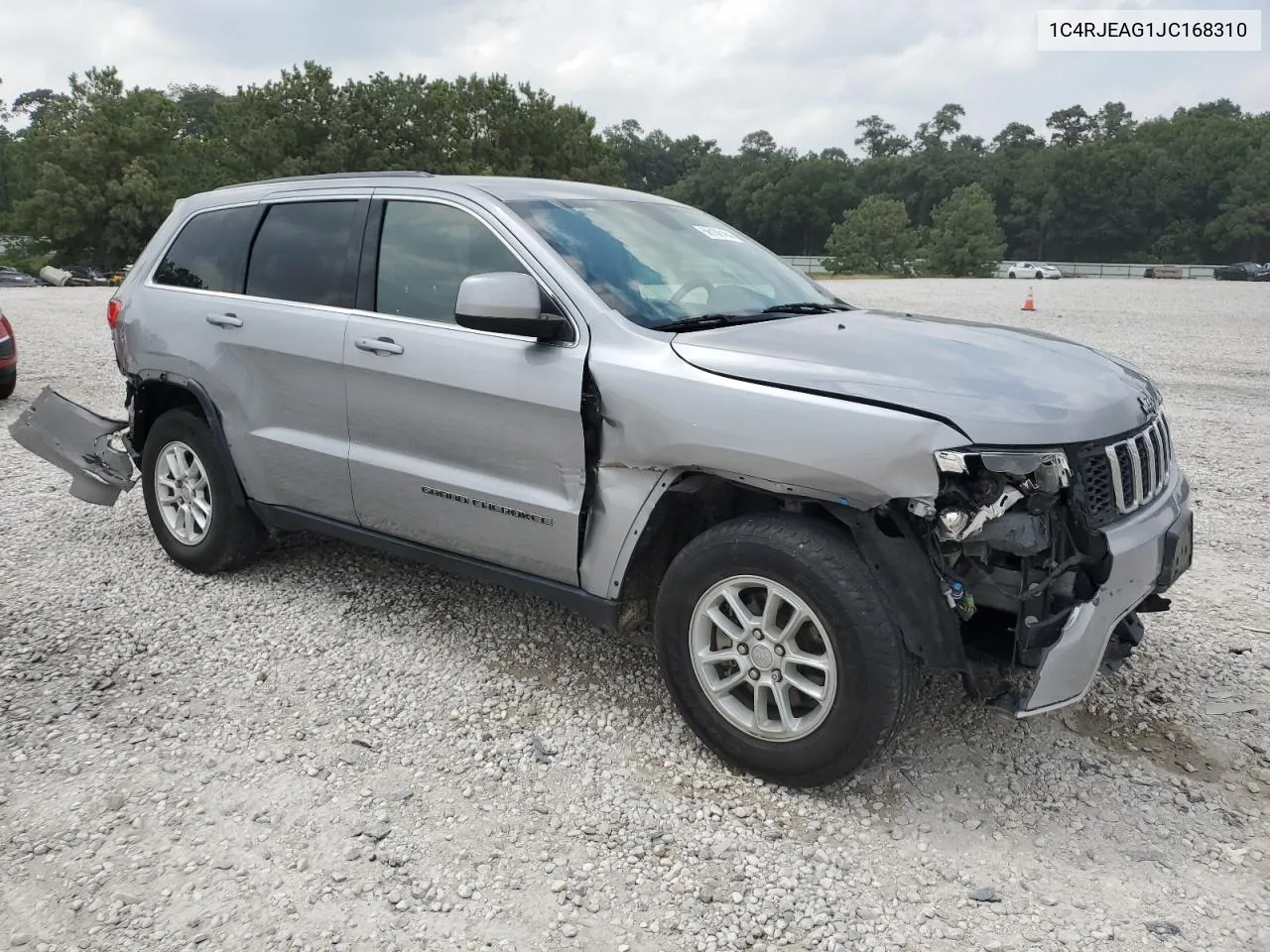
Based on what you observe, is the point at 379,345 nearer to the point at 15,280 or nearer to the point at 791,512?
the point at 791,512

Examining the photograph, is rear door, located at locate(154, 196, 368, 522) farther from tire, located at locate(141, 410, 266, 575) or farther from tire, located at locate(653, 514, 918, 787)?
tire, located at locate(653, 514, 918, 787)

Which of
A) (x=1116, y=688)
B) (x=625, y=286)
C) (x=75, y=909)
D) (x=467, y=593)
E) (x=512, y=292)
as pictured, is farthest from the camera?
(x=467, y=593)

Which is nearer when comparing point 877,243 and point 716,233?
point 716,233

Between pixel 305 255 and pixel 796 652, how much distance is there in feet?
9.16

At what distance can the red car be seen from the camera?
9.59 meters

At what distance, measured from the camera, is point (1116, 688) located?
12.4ft

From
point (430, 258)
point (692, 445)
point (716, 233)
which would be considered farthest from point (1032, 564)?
point (430, 258)

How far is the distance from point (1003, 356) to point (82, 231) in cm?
5821

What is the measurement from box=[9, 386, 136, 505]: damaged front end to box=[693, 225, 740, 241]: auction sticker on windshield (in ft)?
11.1

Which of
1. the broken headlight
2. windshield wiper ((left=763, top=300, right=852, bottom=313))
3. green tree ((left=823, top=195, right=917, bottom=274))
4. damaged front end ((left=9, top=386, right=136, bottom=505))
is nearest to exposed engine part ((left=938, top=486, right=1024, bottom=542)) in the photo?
the broken headlight

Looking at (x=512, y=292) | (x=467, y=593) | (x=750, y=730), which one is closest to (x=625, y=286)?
(x=512, y=292)

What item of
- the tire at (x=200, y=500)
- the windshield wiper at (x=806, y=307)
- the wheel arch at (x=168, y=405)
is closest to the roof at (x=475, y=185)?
the windshield wiper at (x=806, y=307)

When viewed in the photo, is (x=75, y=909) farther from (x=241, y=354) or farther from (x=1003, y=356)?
(x=1003, y=356)

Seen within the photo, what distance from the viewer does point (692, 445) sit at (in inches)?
120
